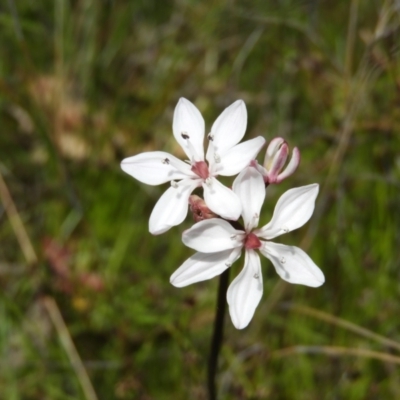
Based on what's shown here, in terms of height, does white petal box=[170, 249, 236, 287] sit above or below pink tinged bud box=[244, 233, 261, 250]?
below

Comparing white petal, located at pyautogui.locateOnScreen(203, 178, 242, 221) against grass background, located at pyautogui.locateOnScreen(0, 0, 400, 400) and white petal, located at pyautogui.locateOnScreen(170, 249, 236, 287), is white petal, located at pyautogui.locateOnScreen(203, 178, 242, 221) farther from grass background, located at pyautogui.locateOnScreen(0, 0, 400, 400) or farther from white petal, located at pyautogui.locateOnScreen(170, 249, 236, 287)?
grass background, located at pyautogui.locateOnScreen(0, 0, 400, 400)

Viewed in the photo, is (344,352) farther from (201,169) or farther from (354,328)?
(201,169)

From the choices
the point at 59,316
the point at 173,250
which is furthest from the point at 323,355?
the point at 59,316

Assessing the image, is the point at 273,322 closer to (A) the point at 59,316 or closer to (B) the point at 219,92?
(A) the point at 59,316

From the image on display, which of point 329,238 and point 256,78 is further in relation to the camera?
point 256,78

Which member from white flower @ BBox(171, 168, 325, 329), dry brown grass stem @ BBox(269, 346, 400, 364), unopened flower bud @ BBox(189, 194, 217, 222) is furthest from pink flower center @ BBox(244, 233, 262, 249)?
dry brown grass stem @ BBox(269, 346, 400, 364)

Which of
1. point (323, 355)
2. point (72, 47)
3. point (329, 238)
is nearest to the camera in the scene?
point (323, 355)

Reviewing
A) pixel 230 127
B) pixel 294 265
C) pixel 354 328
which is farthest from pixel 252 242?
pixel 354 328
